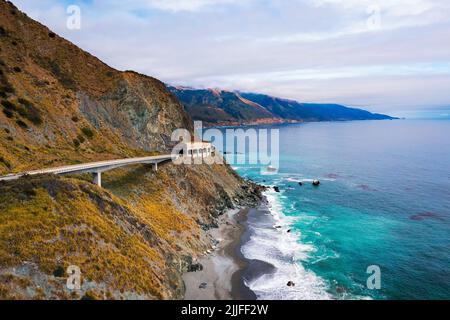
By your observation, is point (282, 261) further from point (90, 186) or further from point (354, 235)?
point (90, 186)

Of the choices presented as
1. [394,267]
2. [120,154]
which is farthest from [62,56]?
[394,267]

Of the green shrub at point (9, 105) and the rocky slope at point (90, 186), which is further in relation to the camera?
the green shrub at point (9, 105)

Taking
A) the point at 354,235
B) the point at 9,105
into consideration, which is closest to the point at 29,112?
the point at 9,105

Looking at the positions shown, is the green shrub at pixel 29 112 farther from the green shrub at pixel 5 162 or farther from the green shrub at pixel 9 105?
the green shrub at pixel 5 162

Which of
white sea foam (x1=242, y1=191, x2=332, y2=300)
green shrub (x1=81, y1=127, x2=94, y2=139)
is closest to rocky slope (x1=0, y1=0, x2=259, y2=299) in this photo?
green shrub (x1=81, y1=127, x2=94, y2=139)

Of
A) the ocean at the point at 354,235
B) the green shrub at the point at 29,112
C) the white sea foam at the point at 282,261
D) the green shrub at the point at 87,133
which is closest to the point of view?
Result: the white sea foam at the point at 282,261

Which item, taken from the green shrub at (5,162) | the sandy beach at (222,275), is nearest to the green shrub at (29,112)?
the green shrub at (5,162)

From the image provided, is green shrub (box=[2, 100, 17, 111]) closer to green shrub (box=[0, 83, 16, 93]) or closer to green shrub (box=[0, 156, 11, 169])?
green shrub (box=[0, 83, 16, 93])
